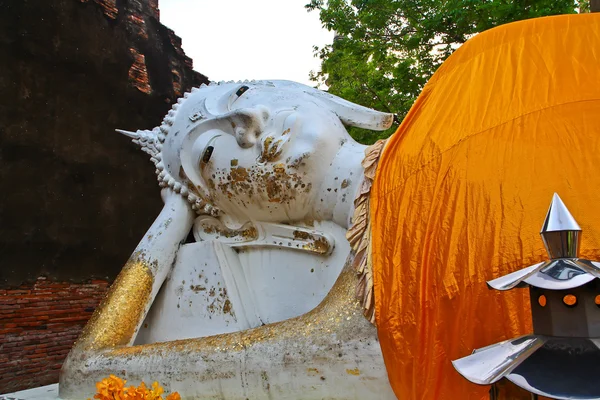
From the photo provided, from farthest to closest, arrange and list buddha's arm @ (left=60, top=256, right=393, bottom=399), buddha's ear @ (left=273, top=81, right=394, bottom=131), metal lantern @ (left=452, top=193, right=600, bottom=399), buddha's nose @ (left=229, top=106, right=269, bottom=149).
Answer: buddha's ear @ (left=273, top=81, right=394, bottom=131)
buddha's nose @ (left=229, top=106, right=269, bottom=149)
buddha's arm @ (left=60, top=256, right=393, bottom=399)
metal lantern @ (left=452, top=193, right=600, bottom=399)

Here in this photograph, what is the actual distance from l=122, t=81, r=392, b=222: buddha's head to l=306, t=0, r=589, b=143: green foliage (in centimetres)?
478

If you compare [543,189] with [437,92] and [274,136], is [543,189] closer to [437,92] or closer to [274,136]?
[437,92]

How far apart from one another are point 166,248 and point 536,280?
7.17 feet

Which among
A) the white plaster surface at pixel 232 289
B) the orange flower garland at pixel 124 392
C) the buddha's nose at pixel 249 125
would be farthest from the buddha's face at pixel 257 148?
the orange flower garland at pixel 124 392

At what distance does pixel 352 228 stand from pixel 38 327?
18.3 ft

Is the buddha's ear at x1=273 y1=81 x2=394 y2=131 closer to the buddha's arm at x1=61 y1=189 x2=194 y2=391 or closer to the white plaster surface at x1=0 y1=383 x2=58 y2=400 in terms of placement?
the buddha's arm at x1=61 y1=189 x2=194 y2=391

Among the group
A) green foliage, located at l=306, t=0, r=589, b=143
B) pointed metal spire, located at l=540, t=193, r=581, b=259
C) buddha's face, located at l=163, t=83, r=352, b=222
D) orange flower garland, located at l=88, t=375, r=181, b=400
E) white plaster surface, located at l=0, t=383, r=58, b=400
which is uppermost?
green foliage, located at l=306, t=0, r=589, b=143

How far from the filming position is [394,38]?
852 cm

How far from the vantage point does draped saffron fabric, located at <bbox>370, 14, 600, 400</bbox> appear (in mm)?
1728

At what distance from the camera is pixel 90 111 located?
24.7 ft

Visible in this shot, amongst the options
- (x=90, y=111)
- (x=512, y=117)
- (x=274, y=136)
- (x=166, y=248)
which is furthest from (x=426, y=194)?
(x=90, y=111)

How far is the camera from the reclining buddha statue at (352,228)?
1777 mm

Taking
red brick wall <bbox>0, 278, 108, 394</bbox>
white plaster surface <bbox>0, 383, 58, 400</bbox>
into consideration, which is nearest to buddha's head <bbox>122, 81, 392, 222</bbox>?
white plaster surface <bbox>0, 383, 58, 400</bbox>

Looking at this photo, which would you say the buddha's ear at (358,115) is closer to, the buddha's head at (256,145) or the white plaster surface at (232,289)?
the buddha's head at (256,145)
